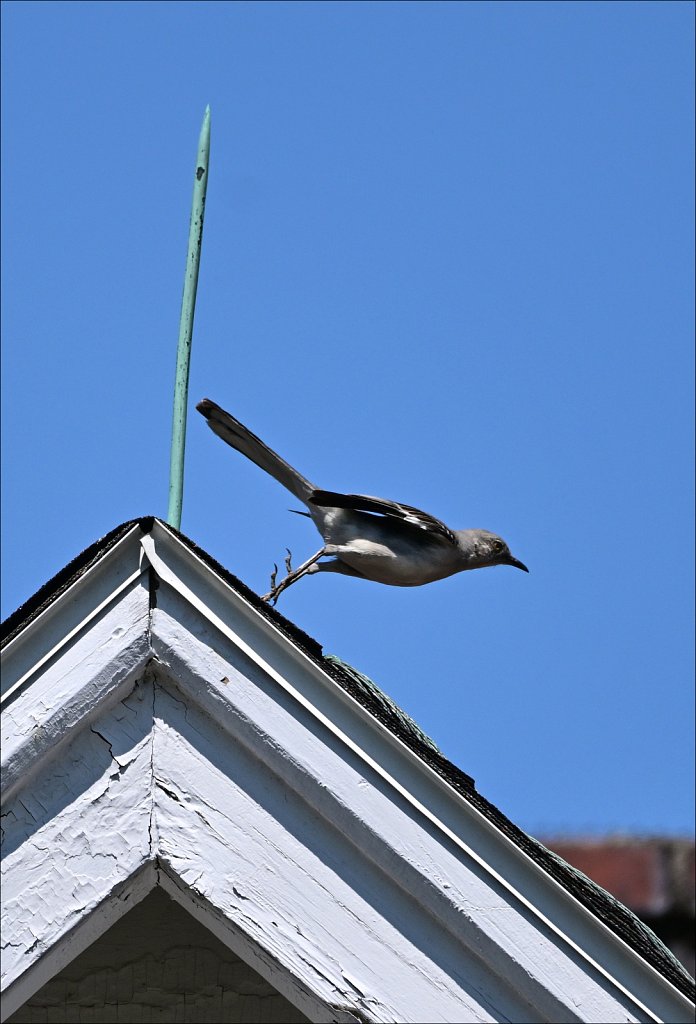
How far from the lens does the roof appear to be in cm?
315

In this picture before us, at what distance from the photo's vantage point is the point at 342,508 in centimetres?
609

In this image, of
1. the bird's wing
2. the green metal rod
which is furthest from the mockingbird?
the green metal rod

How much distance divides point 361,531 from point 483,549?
2250 mm

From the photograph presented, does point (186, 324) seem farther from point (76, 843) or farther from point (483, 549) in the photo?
point (483, 549)

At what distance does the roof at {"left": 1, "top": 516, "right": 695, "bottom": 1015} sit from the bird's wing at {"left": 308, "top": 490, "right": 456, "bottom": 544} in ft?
8.78

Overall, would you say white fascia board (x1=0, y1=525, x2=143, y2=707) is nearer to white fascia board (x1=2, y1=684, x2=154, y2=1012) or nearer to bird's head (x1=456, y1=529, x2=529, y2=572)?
white fascia board (x1=2, y1=684, x2=154, y2=1012)

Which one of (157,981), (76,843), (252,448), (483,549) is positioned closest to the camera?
(76,843)

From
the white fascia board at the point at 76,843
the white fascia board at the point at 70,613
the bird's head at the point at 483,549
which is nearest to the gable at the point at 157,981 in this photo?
the white fascia board at the point at 76,843

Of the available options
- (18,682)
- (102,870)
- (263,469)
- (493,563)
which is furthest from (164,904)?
(493,563)

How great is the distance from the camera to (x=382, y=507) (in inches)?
242

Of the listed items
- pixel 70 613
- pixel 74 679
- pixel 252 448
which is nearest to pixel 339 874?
pixel 74 679

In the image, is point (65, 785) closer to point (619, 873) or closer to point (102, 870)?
point (102, 870)

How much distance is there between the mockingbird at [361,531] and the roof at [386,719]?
2.12 metres

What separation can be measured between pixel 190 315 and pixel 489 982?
A: 193 cm
